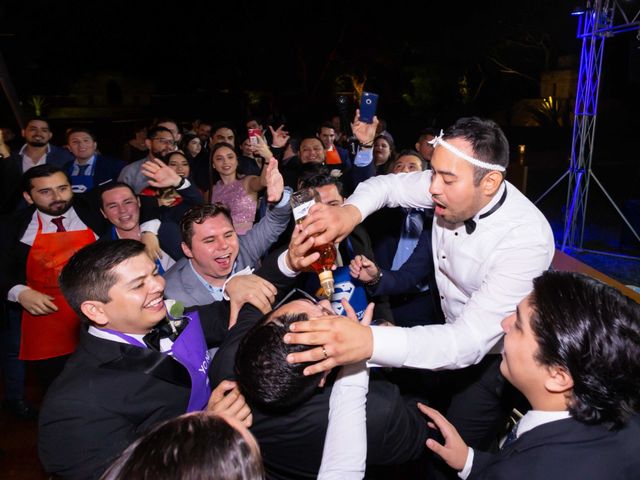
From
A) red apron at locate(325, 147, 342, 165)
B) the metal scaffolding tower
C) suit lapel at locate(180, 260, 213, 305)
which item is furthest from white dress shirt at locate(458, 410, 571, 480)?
the metal scaffolding tower

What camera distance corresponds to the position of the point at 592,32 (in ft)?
19.7

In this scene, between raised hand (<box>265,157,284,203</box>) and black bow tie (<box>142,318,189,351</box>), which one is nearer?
black bow tie (<box>142,318,189,351</box>)

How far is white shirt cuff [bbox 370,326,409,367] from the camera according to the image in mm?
1620

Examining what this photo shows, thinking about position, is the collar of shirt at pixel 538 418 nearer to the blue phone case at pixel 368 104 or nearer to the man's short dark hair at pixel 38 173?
the blue phone case at pixel 368 104

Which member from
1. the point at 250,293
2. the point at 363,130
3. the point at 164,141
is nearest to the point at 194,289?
the point at 250,293

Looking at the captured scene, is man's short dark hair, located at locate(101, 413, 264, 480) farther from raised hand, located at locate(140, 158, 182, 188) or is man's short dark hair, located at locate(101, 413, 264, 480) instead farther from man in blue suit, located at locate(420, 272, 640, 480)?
raised hand, located at locate(140, 158, 182, 188)

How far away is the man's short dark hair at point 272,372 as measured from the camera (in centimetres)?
150

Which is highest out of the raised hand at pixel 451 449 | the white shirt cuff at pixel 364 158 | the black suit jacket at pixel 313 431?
the white shirt cuff at pixel 364 158

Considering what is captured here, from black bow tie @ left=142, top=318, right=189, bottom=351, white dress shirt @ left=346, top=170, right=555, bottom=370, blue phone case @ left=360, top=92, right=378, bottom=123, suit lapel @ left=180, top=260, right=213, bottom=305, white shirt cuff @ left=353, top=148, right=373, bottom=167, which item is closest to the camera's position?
white dress shirt @ left=346, top=170, right=555, bottom=370

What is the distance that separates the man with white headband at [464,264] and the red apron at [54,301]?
1.98m

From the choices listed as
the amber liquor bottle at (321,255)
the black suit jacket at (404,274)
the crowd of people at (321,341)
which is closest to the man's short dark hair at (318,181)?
the crowd of people at (321,341)

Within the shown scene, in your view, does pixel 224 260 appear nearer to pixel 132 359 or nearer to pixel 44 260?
pixel 132 359

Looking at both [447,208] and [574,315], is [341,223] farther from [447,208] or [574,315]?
[574,315]

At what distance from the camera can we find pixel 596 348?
1.27 meters
